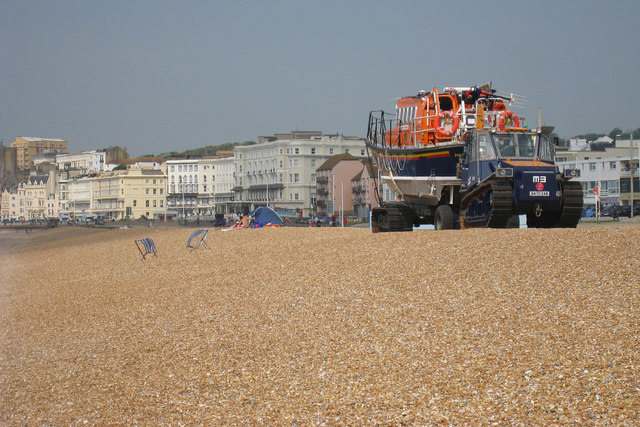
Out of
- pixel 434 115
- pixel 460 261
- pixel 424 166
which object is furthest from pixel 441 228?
pixel 460 261

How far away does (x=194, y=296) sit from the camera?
15.8 metres

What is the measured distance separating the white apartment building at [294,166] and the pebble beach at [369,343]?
12211 cm

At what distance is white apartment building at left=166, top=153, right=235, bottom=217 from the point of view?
17200 centimetres

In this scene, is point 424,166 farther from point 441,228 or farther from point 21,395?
point 21,395

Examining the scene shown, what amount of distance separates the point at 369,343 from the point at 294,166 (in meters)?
134

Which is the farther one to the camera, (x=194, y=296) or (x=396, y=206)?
(x=396, y=206)

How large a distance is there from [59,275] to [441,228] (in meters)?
13.3

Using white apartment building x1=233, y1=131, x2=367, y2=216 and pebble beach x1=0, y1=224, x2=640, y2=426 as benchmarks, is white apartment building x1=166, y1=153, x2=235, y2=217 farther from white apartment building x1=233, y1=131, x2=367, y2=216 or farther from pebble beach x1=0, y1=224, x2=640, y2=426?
pebble beach x1=0, y1=224, x2=640, y2=426

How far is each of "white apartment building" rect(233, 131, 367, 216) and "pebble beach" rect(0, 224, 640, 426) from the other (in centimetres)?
12211

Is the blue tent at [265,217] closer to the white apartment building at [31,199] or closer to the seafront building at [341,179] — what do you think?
the seafront building at [341,179]

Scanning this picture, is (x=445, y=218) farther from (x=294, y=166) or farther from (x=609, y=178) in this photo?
(x=294, y=166)

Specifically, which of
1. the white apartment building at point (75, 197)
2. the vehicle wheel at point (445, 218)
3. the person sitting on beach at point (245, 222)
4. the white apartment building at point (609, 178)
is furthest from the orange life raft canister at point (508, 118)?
the white apartment building at point (75, 197)

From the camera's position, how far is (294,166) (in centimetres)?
14362

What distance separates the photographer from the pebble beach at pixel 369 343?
766 centimetres
